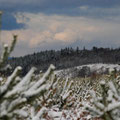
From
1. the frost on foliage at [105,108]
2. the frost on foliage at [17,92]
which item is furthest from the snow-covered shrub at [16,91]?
the frost on foliage at [105,108]

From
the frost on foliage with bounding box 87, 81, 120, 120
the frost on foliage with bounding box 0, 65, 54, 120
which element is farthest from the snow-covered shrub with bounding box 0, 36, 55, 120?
the frost on foliage with bounding box 87, 81, 120, 120

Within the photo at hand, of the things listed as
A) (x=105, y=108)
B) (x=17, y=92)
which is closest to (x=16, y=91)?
(x=17, y=92)

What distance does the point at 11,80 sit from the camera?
11.8 ft

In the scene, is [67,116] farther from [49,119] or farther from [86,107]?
[86,107]

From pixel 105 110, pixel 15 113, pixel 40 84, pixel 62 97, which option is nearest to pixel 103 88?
pixel 105 110

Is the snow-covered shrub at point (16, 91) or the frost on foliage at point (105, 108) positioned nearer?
the snow-covered shrub at point (16, 91)

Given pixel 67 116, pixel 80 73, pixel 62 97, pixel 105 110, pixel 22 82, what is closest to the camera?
pixel 22 82

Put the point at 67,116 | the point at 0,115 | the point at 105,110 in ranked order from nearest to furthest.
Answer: the point at 0,115 < the point at 105,110 < the point at 67,116

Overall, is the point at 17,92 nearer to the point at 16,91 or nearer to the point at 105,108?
the point at 16,91

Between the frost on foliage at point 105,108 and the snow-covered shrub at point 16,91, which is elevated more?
the snow-covered shrub at point 16,91

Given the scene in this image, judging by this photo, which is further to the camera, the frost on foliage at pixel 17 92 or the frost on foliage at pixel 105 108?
the frost on foliage at pixel 105 108

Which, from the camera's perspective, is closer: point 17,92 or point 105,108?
point 17,92

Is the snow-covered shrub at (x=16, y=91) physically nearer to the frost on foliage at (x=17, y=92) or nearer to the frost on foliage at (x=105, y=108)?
the frost on foliage at (x=17, y=92)

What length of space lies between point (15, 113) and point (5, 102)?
197mm
